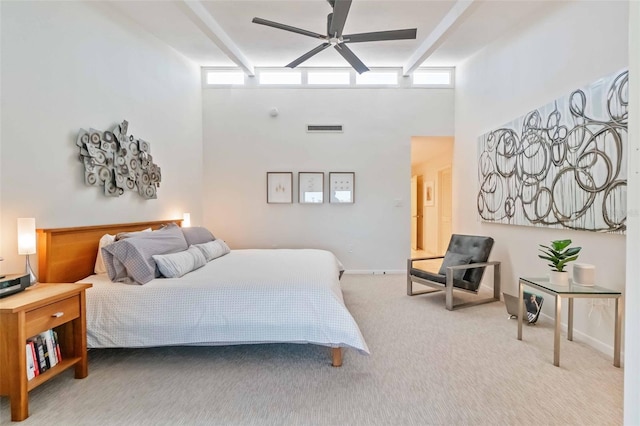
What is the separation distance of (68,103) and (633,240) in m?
3.73

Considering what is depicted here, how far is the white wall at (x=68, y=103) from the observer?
2.15m

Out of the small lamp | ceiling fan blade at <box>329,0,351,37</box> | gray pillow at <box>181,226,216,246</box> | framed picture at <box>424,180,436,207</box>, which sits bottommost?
gray pillow at <box>181,226,216,246</box>

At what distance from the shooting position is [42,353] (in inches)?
72.8

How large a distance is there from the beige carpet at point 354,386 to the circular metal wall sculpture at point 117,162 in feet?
5.26

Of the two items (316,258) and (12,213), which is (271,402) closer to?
(316,258)

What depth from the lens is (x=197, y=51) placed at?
173 inches

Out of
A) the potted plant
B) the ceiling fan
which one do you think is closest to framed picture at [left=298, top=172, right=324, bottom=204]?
the ceiling fan

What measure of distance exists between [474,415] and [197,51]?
5218mm

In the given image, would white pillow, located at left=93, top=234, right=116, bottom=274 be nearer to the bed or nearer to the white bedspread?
the bed

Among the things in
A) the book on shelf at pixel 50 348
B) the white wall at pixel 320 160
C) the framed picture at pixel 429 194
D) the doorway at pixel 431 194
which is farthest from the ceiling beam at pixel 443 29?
the book on shelf at pixel 50 348

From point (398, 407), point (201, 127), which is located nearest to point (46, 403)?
point (398, 407)

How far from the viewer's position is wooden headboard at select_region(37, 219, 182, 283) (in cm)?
234

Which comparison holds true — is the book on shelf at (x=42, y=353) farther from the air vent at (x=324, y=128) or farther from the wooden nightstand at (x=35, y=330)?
the air vent at (x=324, y=128)

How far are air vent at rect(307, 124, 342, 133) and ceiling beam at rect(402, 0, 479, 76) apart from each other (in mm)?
1446
